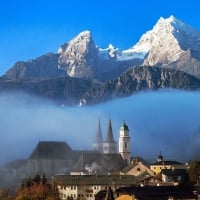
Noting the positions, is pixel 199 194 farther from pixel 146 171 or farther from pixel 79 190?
pixel 146 171

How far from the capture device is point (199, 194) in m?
134

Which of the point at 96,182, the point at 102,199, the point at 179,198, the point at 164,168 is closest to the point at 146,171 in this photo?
the point at 164,168

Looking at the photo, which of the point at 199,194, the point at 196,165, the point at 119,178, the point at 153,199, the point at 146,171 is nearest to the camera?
the point at 153,199

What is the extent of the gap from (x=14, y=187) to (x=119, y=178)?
36.0 m

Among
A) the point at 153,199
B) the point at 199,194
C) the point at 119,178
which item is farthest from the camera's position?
the point at 119,178

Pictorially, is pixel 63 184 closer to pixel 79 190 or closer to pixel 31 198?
pixel 79 190

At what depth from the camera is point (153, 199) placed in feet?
412

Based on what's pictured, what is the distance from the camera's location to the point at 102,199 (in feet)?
467

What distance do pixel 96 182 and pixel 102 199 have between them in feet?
91.9

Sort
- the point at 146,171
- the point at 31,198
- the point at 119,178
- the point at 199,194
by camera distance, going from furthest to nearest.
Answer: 1. the point at 146,171
2. the point at 119,178
3. the point at 31,198
4. the point at 199,194

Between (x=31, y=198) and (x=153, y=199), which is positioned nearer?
(x=153, y=199)

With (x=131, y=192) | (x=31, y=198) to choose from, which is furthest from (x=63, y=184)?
(x=131, y=192)

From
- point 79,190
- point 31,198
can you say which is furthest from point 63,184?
point 31,198

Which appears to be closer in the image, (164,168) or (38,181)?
(38,181)
